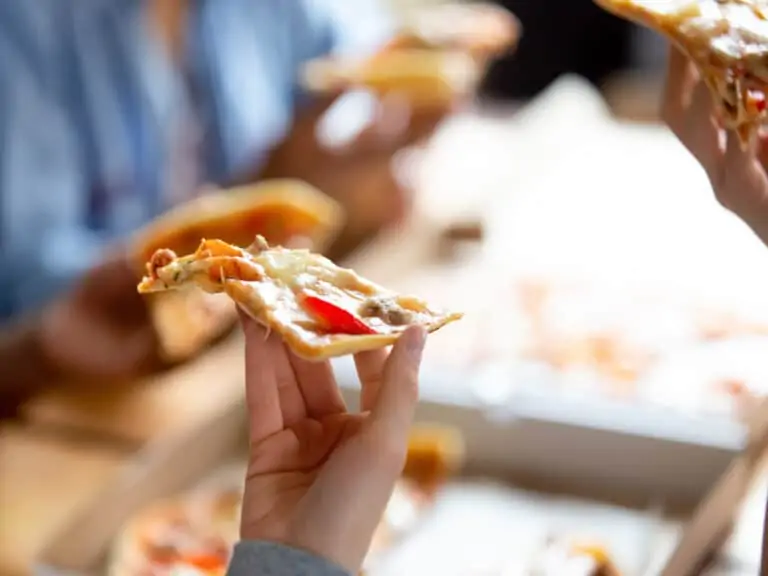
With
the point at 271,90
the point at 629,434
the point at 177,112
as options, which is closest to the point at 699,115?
the point at 629,434

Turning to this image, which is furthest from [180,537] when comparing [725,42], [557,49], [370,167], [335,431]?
[557,49]

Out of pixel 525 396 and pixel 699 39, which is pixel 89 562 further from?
pixel 699 39

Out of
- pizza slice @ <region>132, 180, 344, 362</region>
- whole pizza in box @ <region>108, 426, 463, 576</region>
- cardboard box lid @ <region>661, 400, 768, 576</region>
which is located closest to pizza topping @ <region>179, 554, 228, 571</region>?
whole pizza in box @ <region>108, 426, 463, 576</region>

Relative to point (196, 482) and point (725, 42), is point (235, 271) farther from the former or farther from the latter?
point (196, 482)

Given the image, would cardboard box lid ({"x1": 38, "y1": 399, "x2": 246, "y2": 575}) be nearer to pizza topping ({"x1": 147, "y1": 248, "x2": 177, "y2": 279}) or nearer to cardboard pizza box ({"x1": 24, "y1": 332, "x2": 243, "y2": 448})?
cardboard pizza box ({"x1": 24, "y1": 332, "x2": 243, "y2": 448})

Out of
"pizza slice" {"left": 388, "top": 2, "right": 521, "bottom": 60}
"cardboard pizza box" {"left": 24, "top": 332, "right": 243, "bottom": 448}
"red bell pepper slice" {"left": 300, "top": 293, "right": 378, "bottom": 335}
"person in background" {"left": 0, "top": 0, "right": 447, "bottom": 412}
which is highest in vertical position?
"red bell pepper slice" {"left": 300, "top": 293, "right": 378, "bottom": 335}

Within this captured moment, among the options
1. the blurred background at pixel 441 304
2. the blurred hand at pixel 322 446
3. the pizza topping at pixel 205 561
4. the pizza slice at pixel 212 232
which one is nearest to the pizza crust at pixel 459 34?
the blurred background at pixel 441 304

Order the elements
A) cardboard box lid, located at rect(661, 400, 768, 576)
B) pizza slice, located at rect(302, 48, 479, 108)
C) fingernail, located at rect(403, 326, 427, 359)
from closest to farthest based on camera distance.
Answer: fingernail, located at rect(403, 326, 427, 359), cardboard box lid, located at rect(661, 400, 768, 576), pizza slice, located at rect(302, 48, 479, 108)
